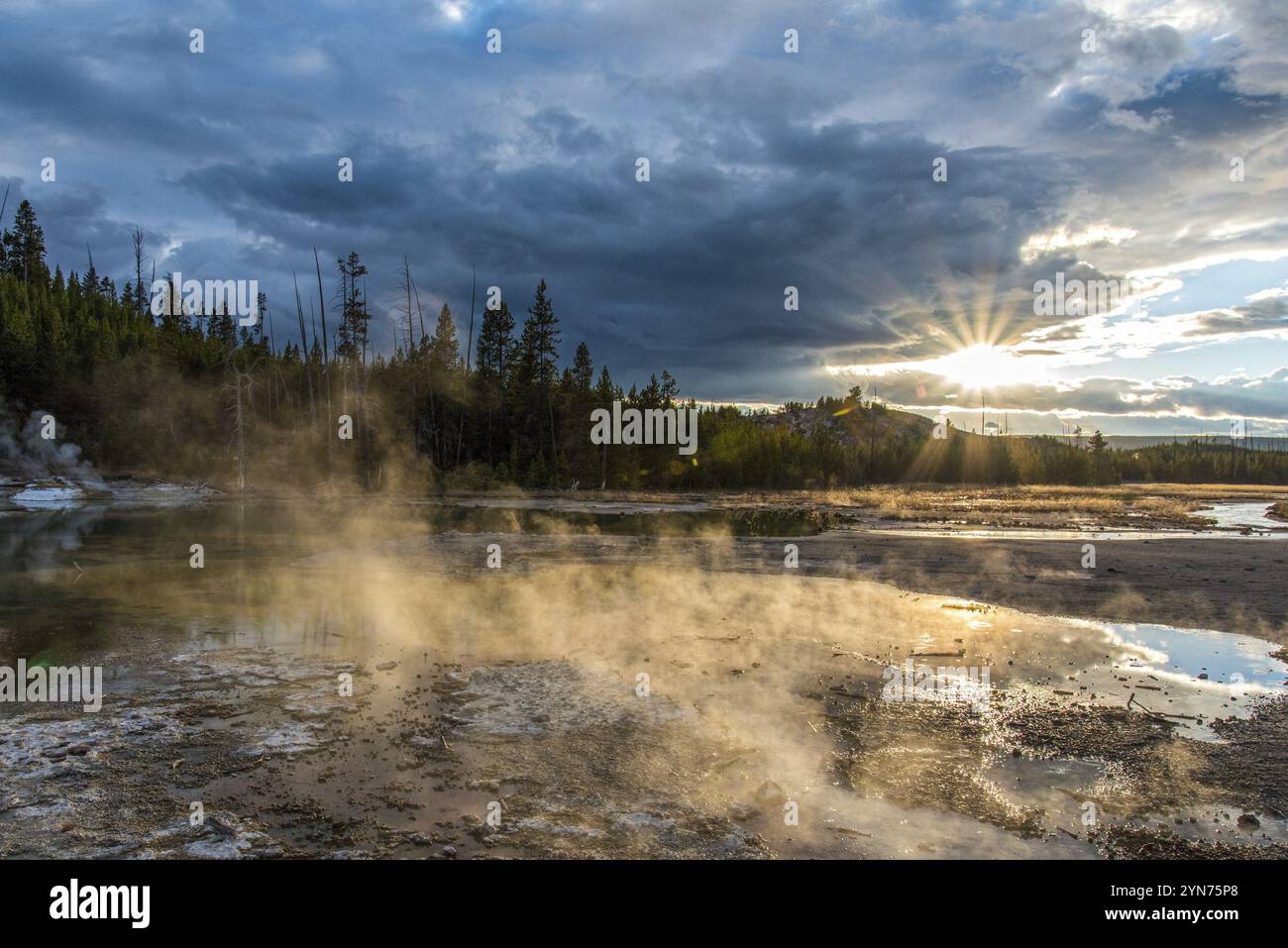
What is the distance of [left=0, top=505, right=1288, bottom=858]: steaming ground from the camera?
6305mm

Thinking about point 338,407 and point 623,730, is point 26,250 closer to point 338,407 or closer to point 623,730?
point 338,407

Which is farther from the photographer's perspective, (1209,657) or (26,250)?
(26,250)

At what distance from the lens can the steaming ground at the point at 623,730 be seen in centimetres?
630

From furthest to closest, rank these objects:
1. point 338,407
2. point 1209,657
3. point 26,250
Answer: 1. point 26,250
2. point 338,407
3. point 1209,657

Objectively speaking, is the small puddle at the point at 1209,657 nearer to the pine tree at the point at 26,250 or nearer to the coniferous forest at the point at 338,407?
the coniferous forest at the point at 338,407

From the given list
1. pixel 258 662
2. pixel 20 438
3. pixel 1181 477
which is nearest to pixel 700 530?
pixel 258 662

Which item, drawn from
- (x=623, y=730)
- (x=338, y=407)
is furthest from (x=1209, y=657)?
(x=338, y=407)

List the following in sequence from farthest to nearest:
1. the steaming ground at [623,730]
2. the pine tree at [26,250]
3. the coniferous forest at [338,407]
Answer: the pine tree at [26,250]
the coniferous forest at [338,407]
the steaming ground at [623,730]

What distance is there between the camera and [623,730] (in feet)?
28.8

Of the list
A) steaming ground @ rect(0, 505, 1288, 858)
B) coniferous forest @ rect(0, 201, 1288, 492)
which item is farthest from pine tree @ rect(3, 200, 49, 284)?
steaming ground @ rect(0, 505, 1288, 858)

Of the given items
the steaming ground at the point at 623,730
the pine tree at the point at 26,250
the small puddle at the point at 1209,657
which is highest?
the pine tree at the point at 26,250

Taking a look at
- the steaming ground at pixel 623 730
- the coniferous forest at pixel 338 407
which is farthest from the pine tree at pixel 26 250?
the steaming ground at pixel 623 730

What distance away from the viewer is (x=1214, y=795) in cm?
713
